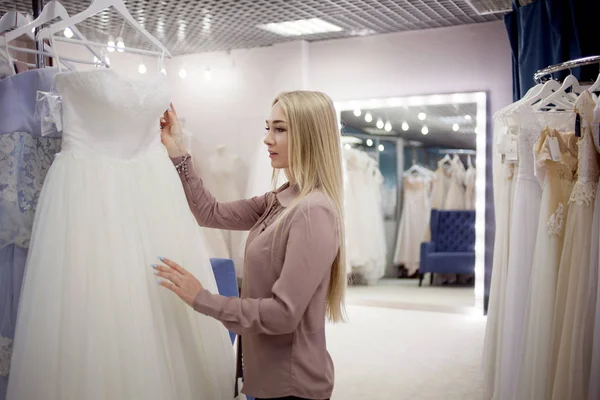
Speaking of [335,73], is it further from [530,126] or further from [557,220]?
[557,220]

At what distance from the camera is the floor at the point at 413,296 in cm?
542

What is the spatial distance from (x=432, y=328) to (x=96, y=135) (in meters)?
3.72

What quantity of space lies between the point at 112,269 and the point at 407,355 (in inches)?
115

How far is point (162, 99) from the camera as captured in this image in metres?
1.87

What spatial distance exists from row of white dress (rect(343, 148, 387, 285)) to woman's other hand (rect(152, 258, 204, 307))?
436 centimetres

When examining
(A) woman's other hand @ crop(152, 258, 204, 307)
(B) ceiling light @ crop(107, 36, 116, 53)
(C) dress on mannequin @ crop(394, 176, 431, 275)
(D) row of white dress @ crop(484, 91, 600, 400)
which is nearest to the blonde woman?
(A) woman's other hand @ crop(152, 258, 204, 307)

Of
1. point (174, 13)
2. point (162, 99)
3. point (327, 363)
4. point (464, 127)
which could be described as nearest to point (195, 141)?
point (174, 13)

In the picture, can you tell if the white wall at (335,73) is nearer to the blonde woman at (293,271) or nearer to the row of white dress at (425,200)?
the row of white dress at (425,200)

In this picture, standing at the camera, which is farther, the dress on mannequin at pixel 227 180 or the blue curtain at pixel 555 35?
the dress on mannequin at pixel 227 180

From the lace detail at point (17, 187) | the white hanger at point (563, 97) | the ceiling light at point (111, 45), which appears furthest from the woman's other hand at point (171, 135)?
the white hanger at point (563, 97)

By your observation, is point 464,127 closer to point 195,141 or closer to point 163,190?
point 195,141

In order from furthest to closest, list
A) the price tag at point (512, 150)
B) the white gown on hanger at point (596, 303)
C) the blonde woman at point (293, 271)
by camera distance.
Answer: the price tag at point (512, 150) < the white gown on hanger at point (596, 303) < the blonde woman at point (293, 271)

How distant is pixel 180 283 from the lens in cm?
150

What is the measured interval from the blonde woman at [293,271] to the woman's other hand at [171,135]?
421 mm
